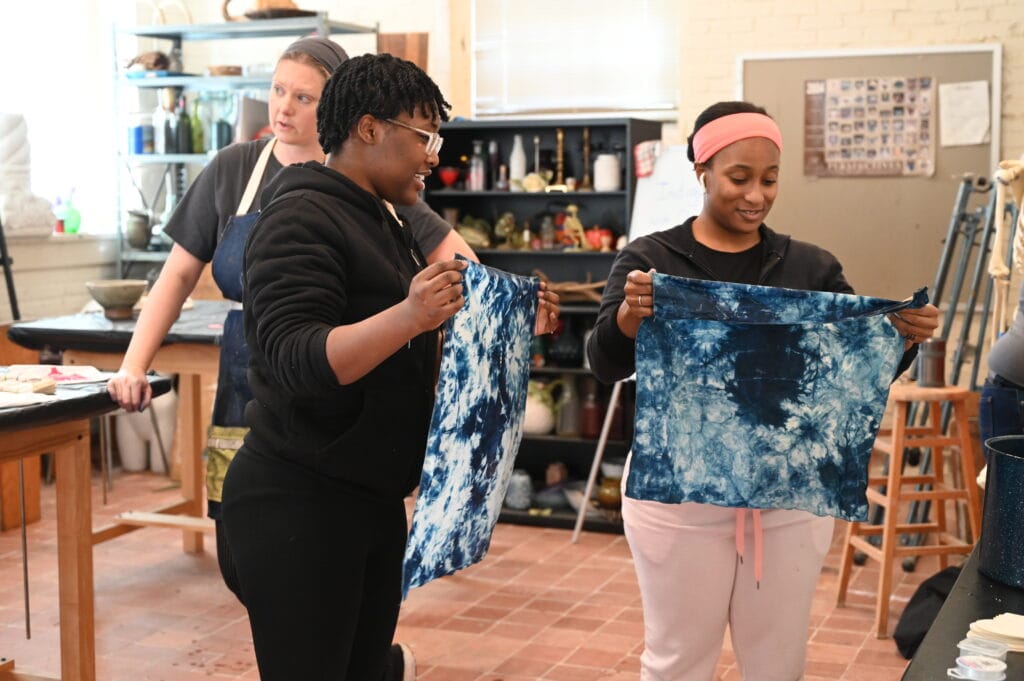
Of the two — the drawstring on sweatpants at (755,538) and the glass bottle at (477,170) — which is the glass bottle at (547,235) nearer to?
the glass bottle at (477,170)

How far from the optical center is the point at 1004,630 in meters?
1.88

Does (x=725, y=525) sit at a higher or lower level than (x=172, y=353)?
lower

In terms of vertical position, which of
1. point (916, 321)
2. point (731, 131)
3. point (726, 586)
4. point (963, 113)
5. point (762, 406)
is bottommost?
point (726, 586)

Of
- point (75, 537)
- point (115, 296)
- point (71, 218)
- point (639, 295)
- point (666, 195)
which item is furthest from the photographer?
point (71, 218)

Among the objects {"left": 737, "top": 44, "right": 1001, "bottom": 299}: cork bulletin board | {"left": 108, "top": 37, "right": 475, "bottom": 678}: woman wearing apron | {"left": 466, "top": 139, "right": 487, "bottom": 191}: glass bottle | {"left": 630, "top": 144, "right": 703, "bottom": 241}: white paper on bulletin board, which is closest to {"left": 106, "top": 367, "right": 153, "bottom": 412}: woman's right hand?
{"left": 108, "top": 37, "right": 475, "bottom": 678}: woman wearing apron

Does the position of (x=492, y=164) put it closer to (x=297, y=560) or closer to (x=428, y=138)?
(x=428, y=138)

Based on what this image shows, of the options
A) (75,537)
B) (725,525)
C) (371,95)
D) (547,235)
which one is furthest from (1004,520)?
(547,235)

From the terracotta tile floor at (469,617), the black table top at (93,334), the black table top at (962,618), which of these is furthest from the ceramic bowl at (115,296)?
the black table top at (962,618)

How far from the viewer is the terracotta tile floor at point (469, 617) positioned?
3.97 m

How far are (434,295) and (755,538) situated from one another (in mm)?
914

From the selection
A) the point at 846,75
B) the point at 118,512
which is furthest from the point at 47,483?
the point at 846,75

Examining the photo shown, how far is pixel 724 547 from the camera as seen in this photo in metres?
2.37

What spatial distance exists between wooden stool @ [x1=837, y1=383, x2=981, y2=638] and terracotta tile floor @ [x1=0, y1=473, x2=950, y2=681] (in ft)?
0.65

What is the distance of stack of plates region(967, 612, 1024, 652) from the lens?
1854 millimetres
